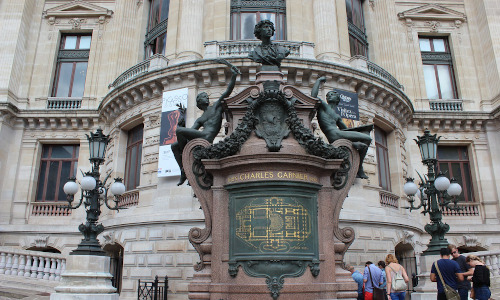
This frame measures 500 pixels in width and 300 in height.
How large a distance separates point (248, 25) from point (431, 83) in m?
12.6

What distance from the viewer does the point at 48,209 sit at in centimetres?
2277

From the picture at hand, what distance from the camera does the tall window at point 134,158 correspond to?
1969 cm

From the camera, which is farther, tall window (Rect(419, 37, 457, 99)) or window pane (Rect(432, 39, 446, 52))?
window pane (Rect(432, 39, 446, 52))

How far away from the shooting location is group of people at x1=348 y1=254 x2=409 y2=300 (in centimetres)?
998

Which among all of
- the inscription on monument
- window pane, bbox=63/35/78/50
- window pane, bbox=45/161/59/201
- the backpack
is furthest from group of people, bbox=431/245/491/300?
window pane, bbox=63/35/78/50

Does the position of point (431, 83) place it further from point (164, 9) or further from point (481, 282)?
point (481, 282)

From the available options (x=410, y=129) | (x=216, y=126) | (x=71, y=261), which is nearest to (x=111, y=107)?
(x=71, y=261)

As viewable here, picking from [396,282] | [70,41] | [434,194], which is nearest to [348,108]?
[434,194]

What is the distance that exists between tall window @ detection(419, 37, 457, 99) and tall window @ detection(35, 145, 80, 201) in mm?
21756

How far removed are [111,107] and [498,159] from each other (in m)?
21.4

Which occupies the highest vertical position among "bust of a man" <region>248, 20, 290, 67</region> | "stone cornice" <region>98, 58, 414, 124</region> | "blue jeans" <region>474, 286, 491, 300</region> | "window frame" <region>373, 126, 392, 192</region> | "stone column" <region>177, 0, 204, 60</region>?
"stone column" <region>177, 0, 204, 60</region>

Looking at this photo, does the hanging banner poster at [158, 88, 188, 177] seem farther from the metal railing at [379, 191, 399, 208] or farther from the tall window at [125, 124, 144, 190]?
the metal railing at [379, 191, 399, 208]

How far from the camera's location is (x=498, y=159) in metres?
23.8

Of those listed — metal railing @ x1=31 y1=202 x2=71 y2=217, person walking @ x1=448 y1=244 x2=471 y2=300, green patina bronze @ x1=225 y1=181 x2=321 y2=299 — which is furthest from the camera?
metal railing @ x1=31 y1=202 x2=71 y2=217
